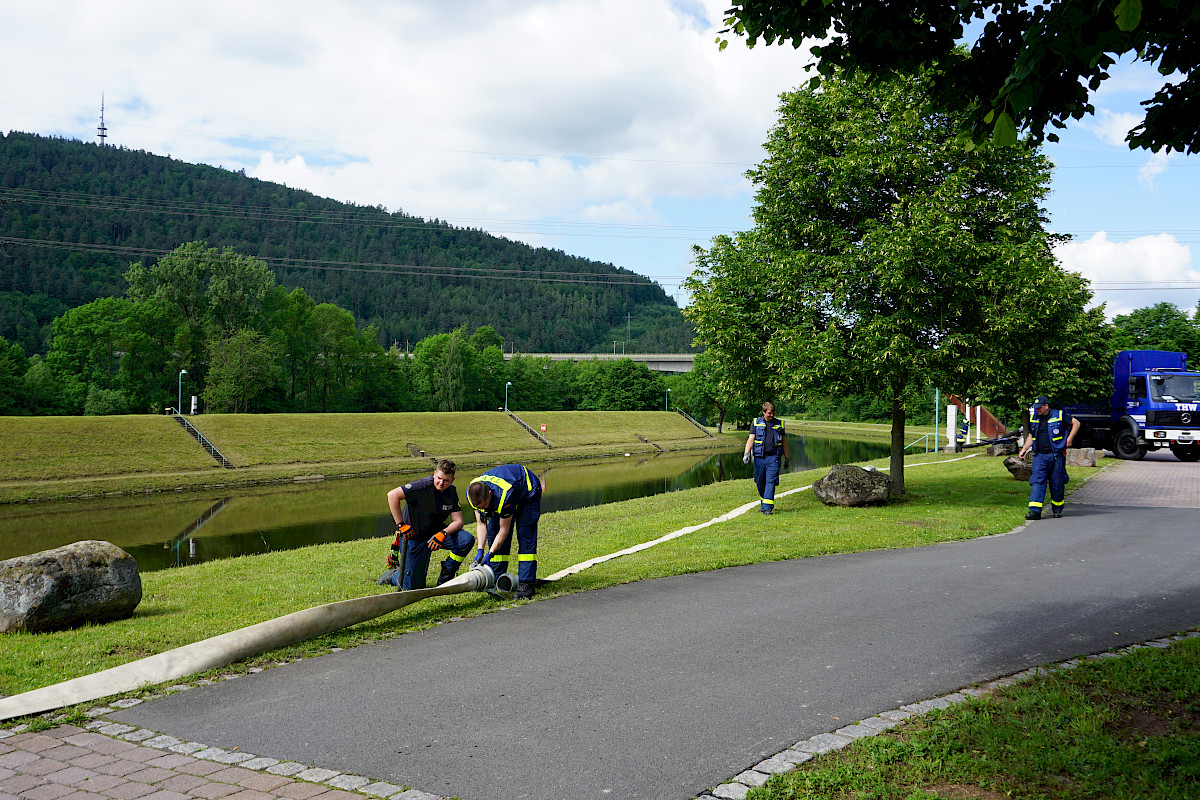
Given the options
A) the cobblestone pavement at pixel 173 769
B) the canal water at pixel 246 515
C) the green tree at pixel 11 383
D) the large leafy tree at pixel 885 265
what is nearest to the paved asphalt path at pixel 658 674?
the cobblestone pavement at pixel 173 769

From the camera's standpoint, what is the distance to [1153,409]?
29.5 metres

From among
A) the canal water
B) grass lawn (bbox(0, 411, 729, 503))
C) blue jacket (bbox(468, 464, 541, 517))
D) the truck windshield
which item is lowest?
the canal water

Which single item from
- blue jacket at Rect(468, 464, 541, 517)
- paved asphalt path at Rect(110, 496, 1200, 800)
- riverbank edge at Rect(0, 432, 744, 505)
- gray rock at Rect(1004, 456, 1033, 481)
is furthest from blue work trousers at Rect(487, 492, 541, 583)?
riverbank edge at Rect(0, 432, 744, 505)

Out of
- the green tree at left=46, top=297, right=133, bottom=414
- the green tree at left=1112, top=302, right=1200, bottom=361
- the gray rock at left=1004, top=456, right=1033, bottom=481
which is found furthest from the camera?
the green tree at left=46, top=297, right=133, bottom=414

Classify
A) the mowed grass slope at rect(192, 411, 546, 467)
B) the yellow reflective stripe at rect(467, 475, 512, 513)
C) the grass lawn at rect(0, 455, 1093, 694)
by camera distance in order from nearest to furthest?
the grass lawn at rect(0, 455, 1093, 694), the yellow reflective stripe at rect(467, 475, 512, 513), the mowed grass slope at rect(192, 411, 546, 467)

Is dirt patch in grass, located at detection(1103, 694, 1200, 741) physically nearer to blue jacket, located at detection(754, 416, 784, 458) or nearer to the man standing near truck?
the man standing near truck

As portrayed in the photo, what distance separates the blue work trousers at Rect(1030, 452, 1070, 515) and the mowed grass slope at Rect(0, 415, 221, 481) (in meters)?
39.0

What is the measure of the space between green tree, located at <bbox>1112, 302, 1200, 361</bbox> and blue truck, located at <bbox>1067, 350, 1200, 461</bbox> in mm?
24770

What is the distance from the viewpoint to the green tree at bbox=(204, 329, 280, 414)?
66.6 meters

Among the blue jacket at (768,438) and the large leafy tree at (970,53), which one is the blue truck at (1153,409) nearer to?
the blue jacket at (768,438)

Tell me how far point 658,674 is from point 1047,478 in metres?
12.0

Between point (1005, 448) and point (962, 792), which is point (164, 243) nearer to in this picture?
point (1005, 448)

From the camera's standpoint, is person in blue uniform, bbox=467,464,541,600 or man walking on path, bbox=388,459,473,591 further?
man walking on path, bbox=388,459,473,591

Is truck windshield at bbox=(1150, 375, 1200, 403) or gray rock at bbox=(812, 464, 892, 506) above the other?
truck windshield at bbox=(1150, 375, 1200, 403)
